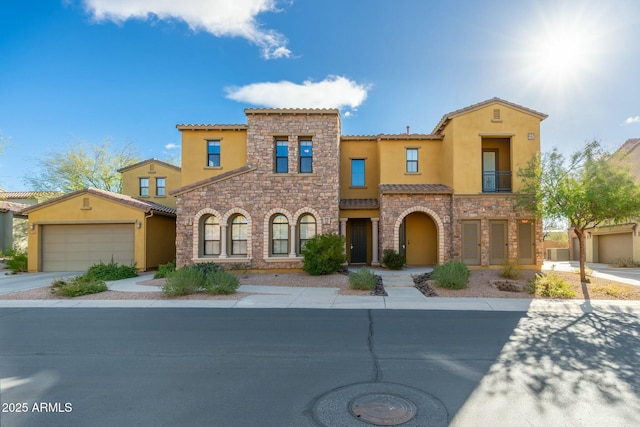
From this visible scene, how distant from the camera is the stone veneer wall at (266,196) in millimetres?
16219

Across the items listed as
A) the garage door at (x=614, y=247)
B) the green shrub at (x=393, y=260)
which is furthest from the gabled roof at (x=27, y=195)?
the garage door at (x=614, y=247)

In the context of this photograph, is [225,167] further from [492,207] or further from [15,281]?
[492,207]

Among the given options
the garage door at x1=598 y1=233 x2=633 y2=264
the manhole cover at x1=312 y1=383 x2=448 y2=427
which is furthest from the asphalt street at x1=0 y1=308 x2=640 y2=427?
the garage door at x1=598 y1=233 x2=633 y2=264

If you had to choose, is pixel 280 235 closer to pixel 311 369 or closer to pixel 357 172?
pixel 357 172

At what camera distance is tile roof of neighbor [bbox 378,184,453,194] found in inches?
664

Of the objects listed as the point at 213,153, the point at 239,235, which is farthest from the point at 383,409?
the point at 213,153

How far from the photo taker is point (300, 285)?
42.9 ft

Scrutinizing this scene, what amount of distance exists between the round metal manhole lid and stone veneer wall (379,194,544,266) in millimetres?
12906

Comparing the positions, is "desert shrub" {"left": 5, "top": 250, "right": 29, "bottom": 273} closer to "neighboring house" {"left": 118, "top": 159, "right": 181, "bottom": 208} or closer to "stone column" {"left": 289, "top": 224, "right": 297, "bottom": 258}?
"neighboring house" {"left": 118, "top": 159, "right": 181, "bottom": 208}

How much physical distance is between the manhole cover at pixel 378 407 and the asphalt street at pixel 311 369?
0.03 m

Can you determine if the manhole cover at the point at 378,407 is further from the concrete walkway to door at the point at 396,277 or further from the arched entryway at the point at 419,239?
the arched entryway at the point at 419,239

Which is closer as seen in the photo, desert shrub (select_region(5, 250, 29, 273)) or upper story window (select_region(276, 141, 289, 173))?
upper story window (select_region(276, 141, 289, 173))

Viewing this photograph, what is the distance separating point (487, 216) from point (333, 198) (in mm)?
7794

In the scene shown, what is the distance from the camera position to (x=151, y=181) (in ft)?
75.6
